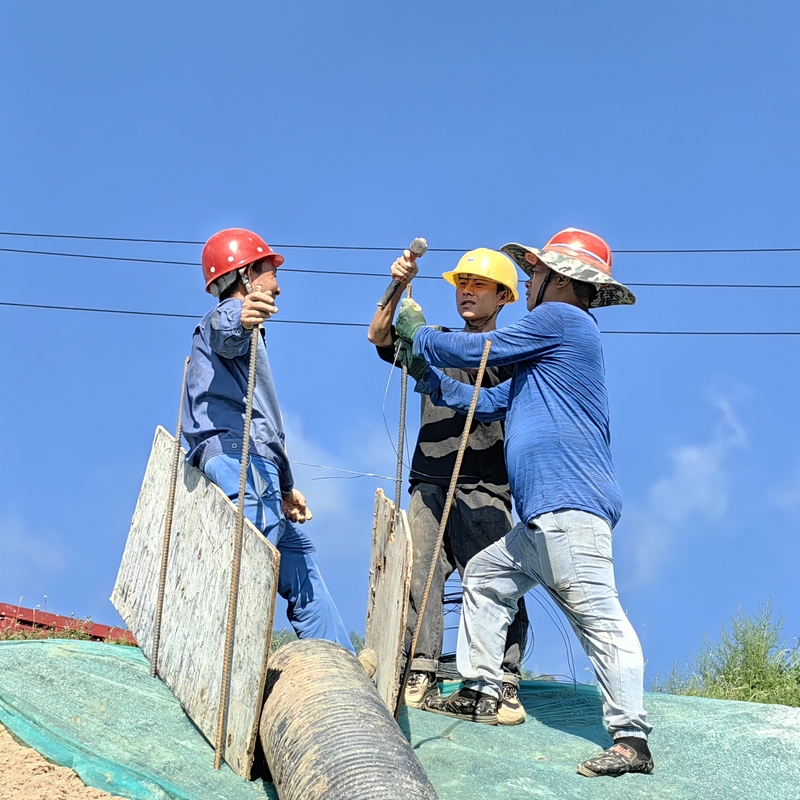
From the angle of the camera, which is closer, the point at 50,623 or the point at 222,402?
the point at 222,402

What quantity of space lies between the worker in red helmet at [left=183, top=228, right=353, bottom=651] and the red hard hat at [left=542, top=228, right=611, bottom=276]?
4.80ft

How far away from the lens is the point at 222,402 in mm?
4945

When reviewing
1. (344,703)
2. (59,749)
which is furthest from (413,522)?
(59,749)

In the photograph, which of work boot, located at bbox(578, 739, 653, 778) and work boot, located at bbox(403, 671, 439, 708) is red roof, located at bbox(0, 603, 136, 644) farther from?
work boot, located at bbox(578, 739, 653, 778)

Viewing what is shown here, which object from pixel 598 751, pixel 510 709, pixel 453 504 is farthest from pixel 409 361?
pixel 598 751

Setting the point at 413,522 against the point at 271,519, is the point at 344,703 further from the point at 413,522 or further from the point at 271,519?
the point at 413,522

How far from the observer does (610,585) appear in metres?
4.43

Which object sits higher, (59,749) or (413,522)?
(413,522)

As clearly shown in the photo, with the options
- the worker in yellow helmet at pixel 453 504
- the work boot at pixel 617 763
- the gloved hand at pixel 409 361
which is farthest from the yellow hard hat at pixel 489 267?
the work boot at pixel 617 763

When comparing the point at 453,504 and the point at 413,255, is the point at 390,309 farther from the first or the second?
the point at 453,504

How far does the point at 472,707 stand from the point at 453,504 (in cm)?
110

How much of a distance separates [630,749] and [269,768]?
1.59 meters

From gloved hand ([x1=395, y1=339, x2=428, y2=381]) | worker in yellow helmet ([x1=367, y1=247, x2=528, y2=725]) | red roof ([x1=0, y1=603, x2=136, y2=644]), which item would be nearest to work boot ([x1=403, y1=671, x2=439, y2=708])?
worker in yellow helmet ([x1=367, y1=247, x2=528, y2=725])

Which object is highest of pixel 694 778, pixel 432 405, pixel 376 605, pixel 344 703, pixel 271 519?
pixel 432 405
